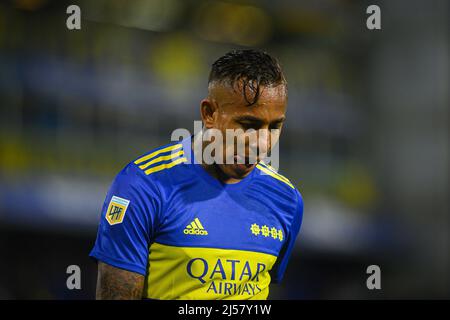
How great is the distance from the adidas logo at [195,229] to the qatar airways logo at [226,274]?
4.5 inches

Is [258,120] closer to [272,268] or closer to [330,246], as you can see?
[272,268]

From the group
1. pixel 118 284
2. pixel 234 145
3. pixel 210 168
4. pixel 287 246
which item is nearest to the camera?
pixel 118 284

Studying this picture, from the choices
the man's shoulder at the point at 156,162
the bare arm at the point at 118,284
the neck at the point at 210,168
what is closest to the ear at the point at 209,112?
the neck at the point at 210,168

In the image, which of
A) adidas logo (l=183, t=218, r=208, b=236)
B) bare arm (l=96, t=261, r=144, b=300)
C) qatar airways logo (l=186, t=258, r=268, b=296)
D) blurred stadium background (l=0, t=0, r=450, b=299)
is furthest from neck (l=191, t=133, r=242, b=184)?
blurred stadium background (l=0, t=0, r=450, b=299)

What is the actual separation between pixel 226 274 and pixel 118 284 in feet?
1.66

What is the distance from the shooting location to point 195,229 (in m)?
2.95

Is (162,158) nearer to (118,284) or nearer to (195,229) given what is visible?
(195,229)

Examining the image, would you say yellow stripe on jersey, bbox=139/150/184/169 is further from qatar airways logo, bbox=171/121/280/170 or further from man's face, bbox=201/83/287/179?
man's face, bbox=201/83/287/179

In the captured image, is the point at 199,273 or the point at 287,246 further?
the point at 287,246

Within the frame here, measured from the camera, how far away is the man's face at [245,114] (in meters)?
2.80

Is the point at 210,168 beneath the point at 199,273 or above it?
above

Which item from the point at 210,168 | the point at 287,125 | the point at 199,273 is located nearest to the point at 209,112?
the point at 210,168

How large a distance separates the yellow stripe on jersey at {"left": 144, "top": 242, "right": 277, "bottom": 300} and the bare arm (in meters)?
0.14
